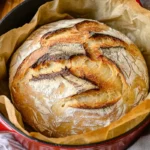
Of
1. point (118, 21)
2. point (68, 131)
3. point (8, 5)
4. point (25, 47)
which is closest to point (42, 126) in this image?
point (68, 131)

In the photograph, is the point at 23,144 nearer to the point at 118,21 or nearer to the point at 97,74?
the point at 97,74

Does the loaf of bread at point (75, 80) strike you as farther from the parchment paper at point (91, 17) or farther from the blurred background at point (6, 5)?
the blurred background at point (6, 5)

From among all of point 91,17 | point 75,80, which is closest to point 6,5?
point 91,17

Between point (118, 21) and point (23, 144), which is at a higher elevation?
point (118, 21)

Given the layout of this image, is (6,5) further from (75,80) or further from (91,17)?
(75,80)

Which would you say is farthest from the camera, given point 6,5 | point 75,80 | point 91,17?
point 6,5

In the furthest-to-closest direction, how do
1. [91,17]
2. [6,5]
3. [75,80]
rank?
[6,5]
[91,17]
[75,80]

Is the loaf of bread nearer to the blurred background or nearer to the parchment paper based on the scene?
the parchment paper

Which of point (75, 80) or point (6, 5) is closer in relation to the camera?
point (75, 80)

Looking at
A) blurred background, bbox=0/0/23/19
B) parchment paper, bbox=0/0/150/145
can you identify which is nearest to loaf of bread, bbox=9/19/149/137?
parchment paper, bbox=0/0/150/145
